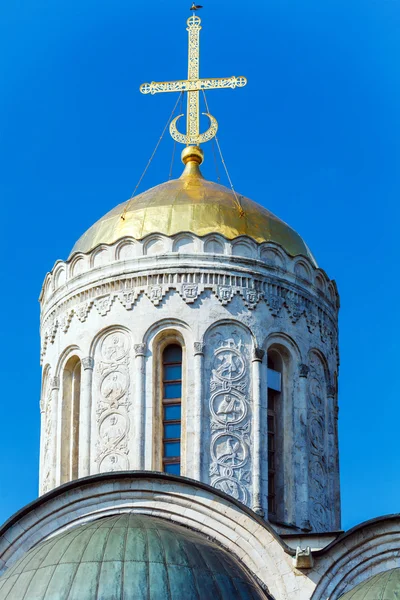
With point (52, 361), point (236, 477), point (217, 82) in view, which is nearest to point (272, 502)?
point (236, 477)

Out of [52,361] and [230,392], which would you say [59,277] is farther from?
[230,392]

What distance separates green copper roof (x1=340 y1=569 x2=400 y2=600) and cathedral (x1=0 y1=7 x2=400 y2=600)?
3.85 feet

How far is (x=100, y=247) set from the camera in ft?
79.2

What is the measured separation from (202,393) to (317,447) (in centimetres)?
205

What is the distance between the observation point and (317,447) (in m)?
23.6

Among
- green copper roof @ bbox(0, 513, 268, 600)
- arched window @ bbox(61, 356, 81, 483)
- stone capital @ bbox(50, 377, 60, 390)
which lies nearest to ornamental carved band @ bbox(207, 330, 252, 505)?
arched window @ bbox(61, 356, 81, 483)

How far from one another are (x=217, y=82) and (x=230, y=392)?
5925mm

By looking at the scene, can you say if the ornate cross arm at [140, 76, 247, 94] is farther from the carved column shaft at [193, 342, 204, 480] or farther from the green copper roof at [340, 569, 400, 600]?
the green copper roof at [340, 569, 400, 600]

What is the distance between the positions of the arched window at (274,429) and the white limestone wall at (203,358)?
147 millimetres

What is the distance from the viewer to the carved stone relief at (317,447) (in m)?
23.1

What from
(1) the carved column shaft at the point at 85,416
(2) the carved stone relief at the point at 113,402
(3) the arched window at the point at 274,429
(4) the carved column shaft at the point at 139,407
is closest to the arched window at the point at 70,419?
(1) the carved column shaft at the point at 85,416

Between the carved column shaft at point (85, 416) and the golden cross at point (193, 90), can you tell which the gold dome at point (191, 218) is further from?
the carved column shaft at point (85, 416)

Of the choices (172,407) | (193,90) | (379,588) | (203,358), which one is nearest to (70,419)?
(172,407)

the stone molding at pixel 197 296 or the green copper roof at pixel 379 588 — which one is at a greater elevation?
the stone molding at pixel 197 296
